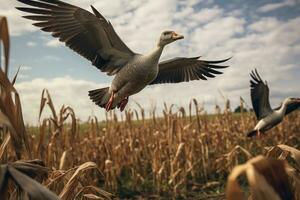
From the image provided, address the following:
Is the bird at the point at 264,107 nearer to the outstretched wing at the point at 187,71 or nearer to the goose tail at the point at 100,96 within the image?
the outstretched wing at the point at 187,71

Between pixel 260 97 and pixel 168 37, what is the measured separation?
198 inches

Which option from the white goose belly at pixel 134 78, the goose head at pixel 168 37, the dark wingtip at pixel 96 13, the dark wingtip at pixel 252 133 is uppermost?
the dark wingtip at pixel 96 13

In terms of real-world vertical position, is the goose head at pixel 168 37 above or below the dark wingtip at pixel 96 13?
below

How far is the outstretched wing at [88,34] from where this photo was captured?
3.78m

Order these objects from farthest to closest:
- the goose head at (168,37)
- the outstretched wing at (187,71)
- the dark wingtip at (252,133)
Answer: the dark wingtip at (252,133) → the outstretched wing at (187,71) → the goose head at (168,37)

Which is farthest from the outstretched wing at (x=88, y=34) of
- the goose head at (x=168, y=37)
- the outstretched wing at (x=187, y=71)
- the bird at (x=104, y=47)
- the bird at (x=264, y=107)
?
the bird at (x=264, y=107)

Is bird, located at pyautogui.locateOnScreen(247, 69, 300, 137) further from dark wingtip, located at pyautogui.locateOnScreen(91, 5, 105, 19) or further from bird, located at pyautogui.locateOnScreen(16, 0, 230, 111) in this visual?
dark wingtip, located at pyautogui.locateOnScreen(91, 5, 105, 19)

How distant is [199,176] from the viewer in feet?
22.2

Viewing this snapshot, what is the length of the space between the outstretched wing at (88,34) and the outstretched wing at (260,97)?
4.52 meters

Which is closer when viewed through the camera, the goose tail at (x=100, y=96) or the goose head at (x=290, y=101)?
the goose tail at (x=100, y=96)

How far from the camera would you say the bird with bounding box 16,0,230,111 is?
3.36 m

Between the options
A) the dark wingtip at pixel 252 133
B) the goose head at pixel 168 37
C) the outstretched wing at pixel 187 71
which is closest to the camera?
the goose head at pixel 168 37

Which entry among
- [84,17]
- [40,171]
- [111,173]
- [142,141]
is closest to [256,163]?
[40,171]

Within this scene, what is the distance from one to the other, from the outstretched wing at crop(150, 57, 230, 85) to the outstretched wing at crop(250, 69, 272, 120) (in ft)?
10.3
